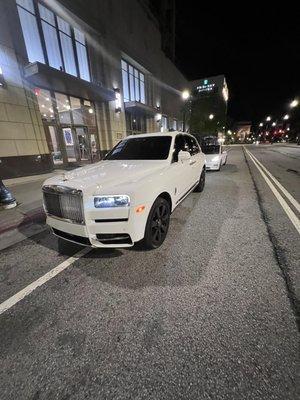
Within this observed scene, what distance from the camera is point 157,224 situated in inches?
143

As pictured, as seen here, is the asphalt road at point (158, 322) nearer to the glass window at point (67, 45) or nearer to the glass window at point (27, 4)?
the glass window at point (27, 4)

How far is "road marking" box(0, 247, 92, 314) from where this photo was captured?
8.50 ft

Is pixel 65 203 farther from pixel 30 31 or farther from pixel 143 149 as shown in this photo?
pixel 30 31

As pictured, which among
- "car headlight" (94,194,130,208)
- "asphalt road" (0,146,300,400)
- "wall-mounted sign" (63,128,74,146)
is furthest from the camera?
"wall-mounted sign" (63,128,74,146)

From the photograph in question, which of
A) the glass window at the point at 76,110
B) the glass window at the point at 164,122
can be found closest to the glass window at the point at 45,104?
the glass window at the point at 76,110

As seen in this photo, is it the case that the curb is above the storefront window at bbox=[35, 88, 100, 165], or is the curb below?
below

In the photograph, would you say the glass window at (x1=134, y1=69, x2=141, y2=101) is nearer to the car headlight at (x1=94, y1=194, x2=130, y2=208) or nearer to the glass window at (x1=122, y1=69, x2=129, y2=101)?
the glass window at (x1=122, y1=69, x2=129, y2=101)

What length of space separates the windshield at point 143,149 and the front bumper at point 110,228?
5.87ft

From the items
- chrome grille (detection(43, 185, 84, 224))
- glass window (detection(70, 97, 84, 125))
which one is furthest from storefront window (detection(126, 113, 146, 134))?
chrome grille (detection(43, 185, 84, 224))

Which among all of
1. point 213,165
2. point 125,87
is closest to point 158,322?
point 213,165

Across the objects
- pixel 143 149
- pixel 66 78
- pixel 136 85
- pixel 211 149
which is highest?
pixel 136 85

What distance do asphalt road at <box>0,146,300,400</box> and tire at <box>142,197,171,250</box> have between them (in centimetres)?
19

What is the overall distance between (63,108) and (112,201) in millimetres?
14202

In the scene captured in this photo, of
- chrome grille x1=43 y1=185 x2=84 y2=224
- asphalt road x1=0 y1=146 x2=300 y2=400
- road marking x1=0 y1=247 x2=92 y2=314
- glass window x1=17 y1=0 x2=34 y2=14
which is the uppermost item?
glass window x1=17 y1=0 x2=34 y2=14
